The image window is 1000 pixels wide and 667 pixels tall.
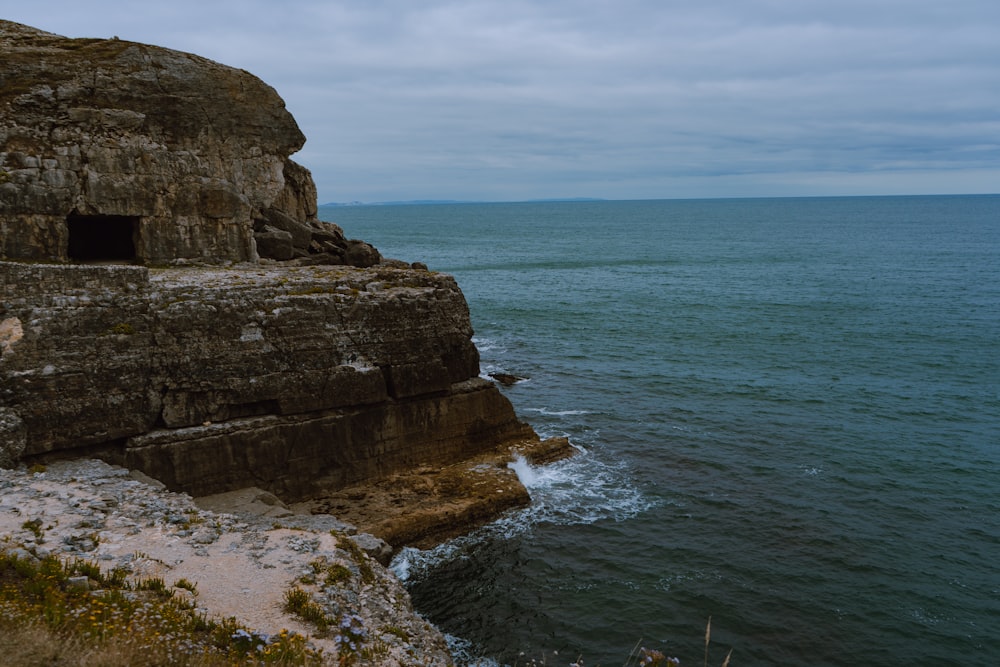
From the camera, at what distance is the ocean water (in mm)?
19328

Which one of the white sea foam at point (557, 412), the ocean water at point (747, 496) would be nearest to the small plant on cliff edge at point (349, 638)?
the ocean water at point (747, 496)

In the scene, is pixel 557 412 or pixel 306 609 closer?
pixel 306 609

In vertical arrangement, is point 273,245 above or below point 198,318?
above

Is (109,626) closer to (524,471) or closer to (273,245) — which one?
(524,471)

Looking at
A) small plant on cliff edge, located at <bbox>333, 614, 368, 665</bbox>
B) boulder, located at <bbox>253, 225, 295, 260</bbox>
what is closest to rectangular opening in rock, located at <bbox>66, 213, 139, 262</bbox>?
boulder, located at <bbox>253, 225, 295, 260</bbox>

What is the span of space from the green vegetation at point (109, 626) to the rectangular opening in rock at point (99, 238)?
69.1 ft

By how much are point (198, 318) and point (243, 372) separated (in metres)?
2.07

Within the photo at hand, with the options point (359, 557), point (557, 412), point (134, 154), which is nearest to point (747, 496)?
point (557, 412)

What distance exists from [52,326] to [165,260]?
8710 millimetres

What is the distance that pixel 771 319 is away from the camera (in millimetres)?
59406

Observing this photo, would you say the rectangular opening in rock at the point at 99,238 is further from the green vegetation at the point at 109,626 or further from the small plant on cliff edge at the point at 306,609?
the small plant on cliff edge at the point at 306,609

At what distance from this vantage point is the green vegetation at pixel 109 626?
9.85 meters

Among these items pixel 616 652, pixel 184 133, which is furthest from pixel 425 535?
pixel 184 133

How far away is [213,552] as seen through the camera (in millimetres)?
15016
